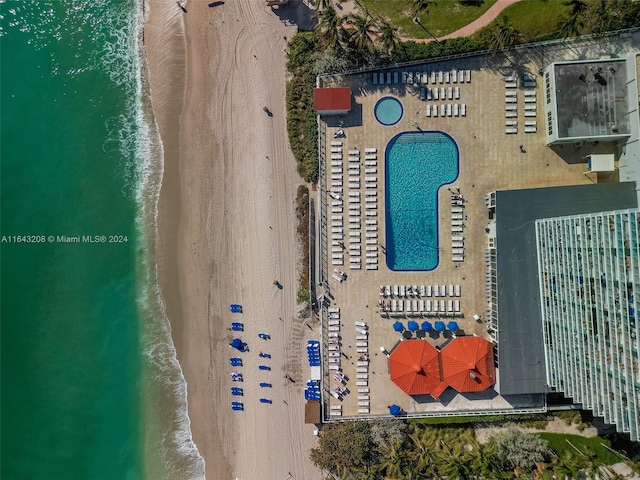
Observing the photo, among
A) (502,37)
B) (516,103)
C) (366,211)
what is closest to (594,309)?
(366,211)

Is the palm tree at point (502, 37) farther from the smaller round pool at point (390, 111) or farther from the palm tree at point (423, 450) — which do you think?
the palm tree at point (423, 450)

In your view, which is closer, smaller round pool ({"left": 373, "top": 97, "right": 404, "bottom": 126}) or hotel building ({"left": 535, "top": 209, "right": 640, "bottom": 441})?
hotel building ({"left": 535, "top": 209, "right": 640, "bottom": 441})

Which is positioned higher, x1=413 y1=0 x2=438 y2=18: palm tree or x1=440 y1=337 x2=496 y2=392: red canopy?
x1=413 y1=0 x2=438 y2=18: palm tree

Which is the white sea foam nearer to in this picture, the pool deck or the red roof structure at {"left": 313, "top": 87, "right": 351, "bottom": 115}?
the pool deck

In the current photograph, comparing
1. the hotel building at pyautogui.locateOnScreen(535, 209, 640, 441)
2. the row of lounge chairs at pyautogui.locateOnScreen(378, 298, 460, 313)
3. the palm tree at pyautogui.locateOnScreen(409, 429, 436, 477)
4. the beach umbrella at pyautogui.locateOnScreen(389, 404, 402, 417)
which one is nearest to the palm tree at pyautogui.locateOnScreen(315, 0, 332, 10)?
the hotel building at pyautogui.locateOnScreen(535, 209, 640, 441)

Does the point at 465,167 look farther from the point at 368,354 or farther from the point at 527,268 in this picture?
the point at 368,354

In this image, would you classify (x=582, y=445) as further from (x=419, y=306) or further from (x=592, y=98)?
(x=592, y=98)

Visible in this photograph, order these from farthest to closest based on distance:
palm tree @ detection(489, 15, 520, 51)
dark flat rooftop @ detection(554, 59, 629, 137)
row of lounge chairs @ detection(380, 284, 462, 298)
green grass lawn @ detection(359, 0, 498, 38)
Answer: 1. row of lounge chairs @ detection(380, 284, 462, 298)
2. green grass lawn @ detection(359, 0, 498, 38)
3. palm tree @ detection(489, 15, 520, 51)
4. dark flat rooftop @ detection(554, 59, 629, 137)
